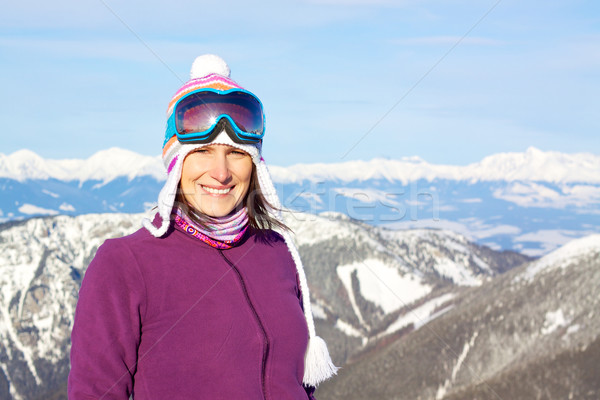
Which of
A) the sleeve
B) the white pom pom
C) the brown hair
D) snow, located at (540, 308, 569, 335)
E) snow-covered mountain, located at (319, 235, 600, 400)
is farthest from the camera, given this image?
snow, located at (540, 308, 569, 335)

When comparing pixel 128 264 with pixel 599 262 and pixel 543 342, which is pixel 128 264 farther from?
pixel 599 262

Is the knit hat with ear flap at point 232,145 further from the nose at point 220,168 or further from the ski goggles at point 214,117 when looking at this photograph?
the nose at point 220,168

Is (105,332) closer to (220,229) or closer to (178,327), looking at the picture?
(178,327)

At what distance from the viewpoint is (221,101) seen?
7.06m

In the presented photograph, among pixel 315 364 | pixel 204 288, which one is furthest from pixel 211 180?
pixel 315 364

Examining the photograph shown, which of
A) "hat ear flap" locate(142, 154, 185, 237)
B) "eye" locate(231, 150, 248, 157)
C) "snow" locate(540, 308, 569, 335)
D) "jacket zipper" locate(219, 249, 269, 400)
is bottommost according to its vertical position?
"snow" locate(540, 308, 569, 335)

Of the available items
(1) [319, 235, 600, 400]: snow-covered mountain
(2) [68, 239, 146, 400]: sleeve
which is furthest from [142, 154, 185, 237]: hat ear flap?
(1) [319, 235, 600, 400]: snow-covered mountain

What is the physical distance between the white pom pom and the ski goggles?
17.1 inches

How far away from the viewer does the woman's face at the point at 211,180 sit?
22.6 ft

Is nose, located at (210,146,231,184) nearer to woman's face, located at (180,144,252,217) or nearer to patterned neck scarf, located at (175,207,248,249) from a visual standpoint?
woman's face, located at (180,144,252,217)

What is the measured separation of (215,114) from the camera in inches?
271

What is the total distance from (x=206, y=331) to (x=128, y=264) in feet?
3.25

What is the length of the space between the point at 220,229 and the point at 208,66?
6.35ft

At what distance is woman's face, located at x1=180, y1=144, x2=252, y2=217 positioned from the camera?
690 centimetres
